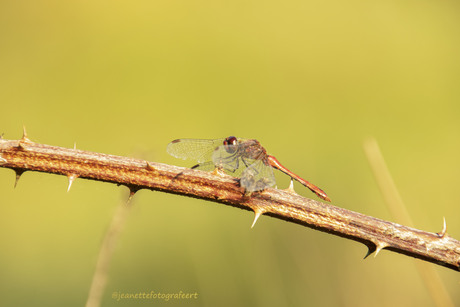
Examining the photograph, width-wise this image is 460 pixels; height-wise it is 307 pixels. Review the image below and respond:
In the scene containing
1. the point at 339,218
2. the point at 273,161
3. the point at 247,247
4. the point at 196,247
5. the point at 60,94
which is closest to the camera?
the point at 339,218

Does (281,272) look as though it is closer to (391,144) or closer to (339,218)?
(339,218)

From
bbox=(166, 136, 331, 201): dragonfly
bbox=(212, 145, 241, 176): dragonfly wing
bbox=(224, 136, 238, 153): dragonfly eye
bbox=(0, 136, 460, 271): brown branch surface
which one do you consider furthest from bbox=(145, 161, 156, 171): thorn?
bbox=(224, 136, 238, 153): dragonfly eye

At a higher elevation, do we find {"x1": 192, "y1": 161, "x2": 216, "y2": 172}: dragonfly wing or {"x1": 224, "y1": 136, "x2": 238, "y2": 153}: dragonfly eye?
{"x1": 224, "y1": 136, "x2": 238, "y2": 153}: dragonfly eye

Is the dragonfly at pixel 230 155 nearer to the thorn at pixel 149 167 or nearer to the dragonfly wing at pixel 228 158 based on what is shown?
the dragonfly wing at pixel 228 158

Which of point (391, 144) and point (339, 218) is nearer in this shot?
point (339, 218)

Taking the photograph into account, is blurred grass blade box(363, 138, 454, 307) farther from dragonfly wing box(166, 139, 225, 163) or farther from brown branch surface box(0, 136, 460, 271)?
dragonfly wing box(166, 139, 225, 163)

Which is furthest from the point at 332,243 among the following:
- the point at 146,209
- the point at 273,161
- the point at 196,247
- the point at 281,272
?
the point at 146,209
